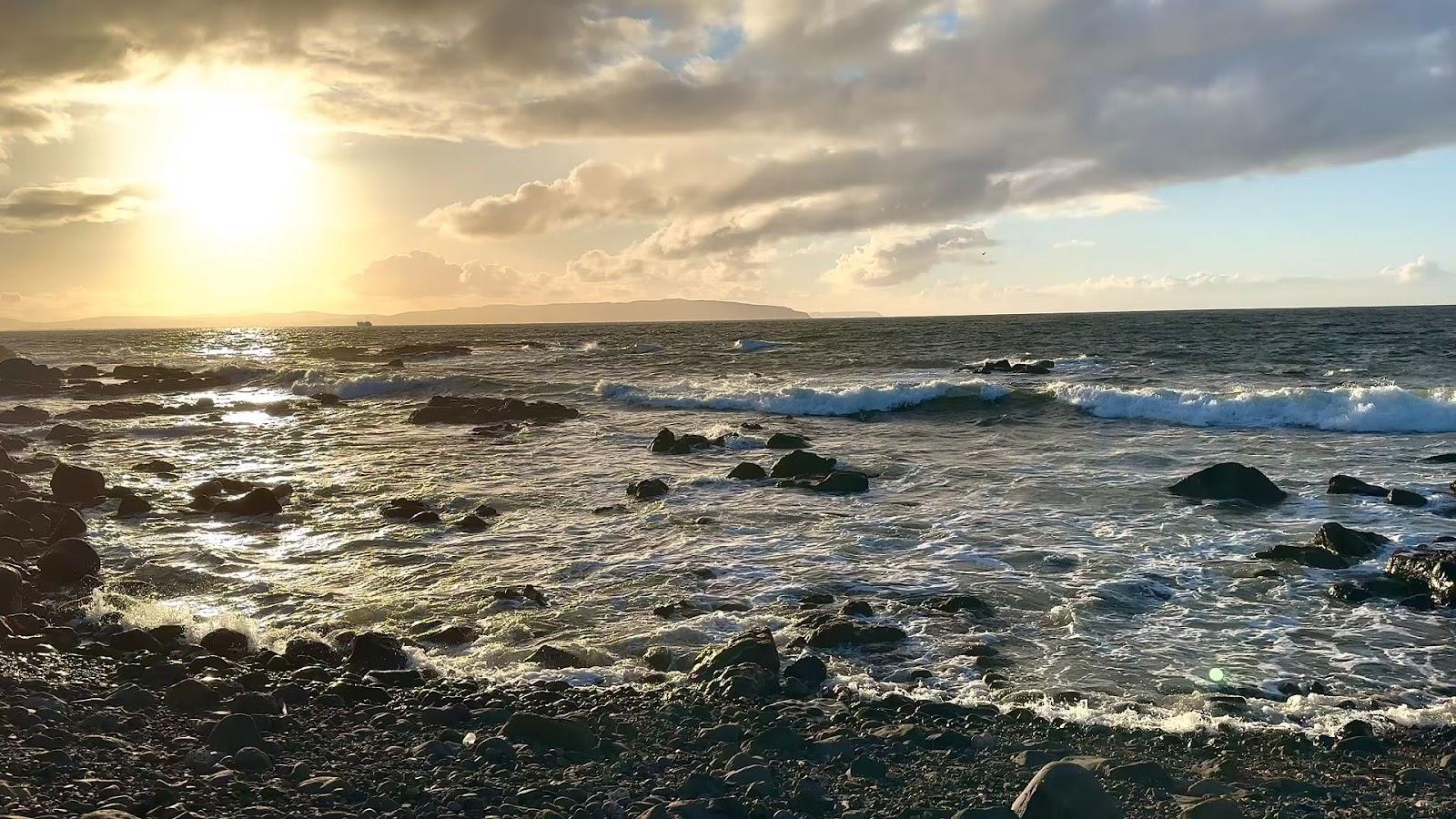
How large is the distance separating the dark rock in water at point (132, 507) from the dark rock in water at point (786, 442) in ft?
47.4

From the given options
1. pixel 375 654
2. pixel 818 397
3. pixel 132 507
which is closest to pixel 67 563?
pixel 132 507

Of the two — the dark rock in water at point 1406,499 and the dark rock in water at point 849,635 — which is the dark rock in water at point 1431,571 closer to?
the dark rock in water at point 1406,499

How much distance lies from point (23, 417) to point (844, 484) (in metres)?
34.1

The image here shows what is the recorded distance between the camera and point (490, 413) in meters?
33.0

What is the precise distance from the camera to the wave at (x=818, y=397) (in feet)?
111

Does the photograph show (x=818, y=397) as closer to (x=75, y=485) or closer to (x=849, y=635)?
(x=75, y=485)

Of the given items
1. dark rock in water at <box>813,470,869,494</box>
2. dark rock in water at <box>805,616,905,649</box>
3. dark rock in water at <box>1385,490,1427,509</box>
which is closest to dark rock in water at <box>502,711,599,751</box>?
dark rock in water at <box>805,616,905,649</box>

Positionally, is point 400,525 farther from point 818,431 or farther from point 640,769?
point 818,431

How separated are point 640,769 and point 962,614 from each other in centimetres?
483

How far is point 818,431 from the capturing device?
27.8 m

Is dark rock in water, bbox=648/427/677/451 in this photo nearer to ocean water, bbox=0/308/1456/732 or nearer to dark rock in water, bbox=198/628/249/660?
ocean water, bbox=0/308/1456/732

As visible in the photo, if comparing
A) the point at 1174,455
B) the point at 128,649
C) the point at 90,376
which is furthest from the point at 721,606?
the point at 90,376

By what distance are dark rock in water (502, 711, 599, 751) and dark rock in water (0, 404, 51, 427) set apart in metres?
35.9

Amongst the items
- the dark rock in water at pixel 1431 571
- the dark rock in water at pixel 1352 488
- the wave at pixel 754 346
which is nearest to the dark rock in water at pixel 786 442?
the dark rock in water at pixel 1352 488
